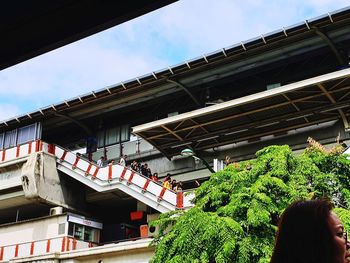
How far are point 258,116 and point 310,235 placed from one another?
78.0ft

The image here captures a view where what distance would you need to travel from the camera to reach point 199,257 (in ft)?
49.2

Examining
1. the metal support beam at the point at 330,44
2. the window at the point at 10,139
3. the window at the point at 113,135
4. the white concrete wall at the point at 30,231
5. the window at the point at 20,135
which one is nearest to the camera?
the metal support beam at the point at 330,44

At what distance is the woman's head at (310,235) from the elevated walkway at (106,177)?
21162 millimetres

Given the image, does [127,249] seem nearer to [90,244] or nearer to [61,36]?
[90,244]

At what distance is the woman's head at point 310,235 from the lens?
2.41 metres

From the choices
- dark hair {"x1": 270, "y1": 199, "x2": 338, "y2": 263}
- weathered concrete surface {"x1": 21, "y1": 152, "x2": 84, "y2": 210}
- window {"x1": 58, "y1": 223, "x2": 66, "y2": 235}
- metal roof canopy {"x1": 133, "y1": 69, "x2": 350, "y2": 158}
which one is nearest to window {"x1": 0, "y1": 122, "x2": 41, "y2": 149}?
weathered concrete surface {"x1": 21, "y1": 152, "x2": 84, "y2": 210}

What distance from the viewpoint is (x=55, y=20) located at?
3.11 m

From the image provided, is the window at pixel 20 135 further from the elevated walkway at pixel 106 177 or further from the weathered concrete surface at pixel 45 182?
the weathered concrete surface at pixel 45 182

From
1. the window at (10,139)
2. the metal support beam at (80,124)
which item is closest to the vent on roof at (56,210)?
the window at (10,139)

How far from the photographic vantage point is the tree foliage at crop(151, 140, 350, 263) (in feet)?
48.1

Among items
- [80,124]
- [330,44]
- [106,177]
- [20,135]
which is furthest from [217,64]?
[20,135]

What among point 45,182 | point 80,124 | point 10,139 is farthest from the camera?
point 10,139

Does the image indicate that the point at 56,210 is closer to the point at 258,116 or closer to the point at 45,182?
the point at 45,182

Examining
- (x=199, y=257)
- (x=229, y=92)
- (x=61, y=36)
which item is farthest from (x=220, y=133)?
(x=61, y=36)
